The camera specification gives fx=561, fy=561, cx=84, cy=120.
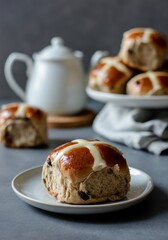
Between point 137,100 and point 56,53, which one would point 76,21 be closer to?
point 56,53

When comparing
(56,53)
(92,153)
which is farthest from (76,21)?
(92,153)

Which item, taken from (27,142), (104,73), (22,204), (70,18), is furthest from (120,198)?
(70,18)

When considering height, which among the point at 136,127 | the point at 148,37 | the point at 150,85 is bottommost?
the point at 136,127

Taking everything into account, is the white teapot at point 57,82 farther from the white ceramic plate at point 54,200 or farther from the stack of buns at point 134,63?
the white ceramic plate at point 54,200

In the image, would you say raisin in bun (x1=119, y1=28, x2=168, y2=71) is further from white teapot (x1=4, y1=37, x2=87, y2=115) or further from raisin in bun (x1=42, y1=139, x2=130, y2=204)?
raisin in bun (x1=42, y1=139, x2=130, y2=204)

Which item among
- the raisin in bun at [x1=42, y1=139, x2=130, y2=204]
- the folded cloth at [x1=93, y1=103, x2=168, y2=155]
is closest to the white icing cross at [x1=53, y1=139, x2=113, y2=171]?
the raisin in bun at [x1=42, y1=139, x2=130, y2=204]

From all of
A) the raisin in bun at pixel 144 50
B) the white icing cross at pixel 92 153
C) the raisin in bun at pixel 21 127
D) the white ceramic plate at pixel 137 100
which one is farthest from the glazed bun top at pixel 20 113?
the white icing cross at pixel 92 153
